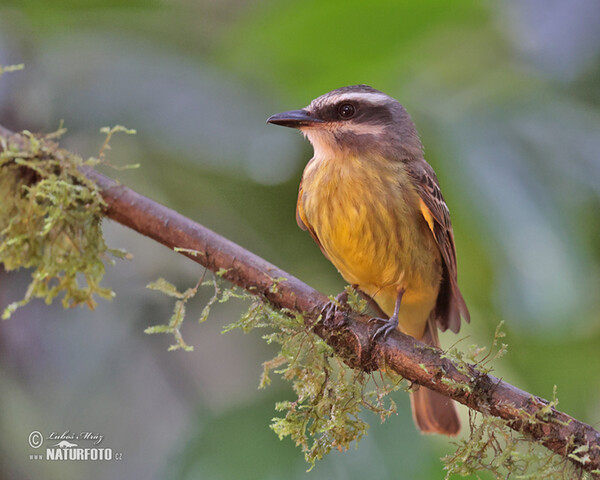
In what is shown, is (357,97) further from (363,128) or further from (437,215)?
(437,215)

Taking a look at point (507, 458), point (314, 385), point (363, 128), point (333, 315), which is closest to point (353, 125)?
point (363, 128)

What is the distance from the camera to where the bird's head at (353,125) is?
2.62 metres

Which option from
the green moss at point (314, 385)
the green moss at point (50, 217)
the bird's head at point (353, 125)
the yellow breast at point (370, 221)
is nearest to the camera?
the green moss at point (314, 385)

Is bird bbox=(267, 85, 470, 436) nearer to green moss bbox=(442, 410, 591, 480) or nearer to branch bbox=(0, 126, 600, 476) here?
branch bbox=(0, 126, 600, 476)

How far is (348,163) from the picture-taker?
2574mm

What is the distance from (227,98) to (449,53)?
1.02 m

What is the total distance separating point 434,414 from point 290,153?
1.26 meters

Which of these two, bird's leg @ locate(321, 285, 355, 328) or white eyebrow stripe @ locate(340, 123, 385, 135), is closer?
bird's leg @ locate(321, 285, 355, 328)

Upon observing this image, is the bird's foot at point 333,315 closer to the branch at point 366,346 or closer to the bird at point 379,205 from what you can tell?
the branch at point 366,346

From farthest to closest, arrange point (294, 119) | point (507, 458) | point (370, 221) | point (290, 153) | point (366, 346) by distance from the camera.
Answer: point (290, 153) → point (294, 119) → point (370, 221) → point (366, 346) → point (507, 458)

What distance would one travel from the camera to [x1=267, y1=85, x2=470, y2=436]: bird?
2.49 meters

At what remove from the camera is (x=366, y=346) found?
2.00 m

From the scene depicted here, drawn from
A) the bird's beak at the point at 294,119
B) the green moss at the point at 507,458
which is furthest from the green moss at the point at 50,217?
the green moss at the point at 507,458

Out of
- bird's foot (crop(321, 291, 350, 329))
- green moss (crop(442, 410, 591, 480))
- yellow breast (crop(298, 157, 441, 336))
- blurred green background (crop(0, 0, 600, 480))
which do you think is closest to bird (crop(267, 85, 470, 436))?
yellow breast (crop(298, 157, 441, 336))
